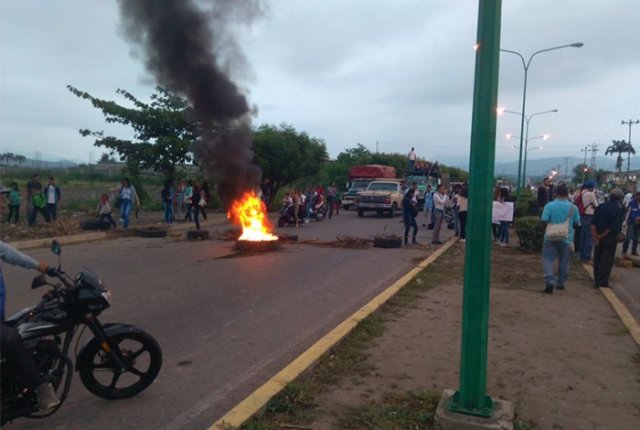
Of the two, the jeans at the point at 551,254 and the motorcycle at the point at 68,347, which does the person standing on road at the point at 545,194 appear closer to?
the jeans at the point at 551,254

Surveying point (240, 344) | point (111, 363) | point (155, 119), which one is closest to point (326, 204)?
point (155, 119)

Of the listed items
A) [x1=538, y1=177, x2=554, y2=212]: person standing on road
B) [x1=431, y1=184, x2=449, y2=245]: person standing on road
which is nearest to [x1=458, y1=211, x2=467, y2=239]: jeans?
[x1=431, y1=184, x2=449, y2=245]: person standing on road

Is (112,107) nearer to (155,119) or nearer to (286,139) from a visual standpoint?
(155,119)

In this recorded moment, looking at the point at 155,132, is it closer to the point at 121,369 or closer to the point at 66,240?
the point at 66,240

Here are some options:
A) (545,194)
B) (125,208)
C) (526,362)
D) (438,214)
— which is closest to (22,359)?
(526,362)

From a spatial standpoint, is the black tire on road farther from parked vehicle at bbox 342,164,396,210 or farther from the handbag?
parked vehicle at bbox 342,164,396,210

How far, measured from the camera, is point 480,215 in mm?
3660

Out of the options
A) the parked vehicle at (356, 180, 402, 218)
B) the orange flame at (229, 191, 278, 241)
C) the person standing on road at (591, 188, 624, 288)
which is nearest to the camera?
the person standing on road at (591, 188, 624, 288)

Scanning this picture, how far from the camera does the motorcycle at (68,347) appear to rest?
12.0 feet

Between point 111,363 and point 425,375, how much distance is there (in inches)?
102

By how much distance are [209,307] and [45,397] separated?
3743mm

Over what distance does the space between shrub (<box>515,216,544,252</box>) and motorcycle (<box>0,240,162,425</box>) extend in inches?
424

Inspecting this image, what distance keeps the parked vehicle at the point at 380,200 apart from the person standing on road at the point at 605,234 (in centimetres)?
1660

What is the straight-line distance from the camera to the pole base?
3.63m
